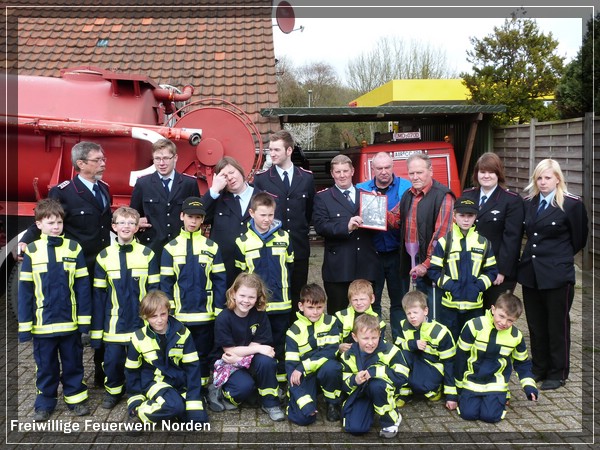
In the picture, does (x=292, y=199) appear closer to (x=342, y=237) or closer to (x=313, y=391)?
(x=342, y=237)

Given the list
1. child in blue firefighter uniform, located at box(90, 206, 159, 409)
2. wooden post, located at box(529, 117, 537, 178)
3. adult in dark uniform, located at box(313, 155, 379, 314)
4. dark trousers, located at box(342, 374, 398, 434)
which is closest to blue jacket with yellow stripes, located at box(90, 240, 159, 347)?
child in blue firefighter uniform, located at box(90, 206, 159, 409)

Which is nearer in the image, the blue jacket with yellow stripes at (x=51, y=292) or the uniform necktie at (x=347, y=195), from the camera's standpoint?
the blue jacket with yellow stripes at (x=51, y=292)

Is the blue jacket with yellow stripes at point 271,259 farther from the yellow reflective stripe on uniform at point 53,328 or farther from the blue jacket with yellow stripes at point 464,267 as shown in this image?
the yellow reflective stripe on uniform at point 53,328

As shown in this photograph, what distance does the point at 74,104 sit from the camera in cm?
650

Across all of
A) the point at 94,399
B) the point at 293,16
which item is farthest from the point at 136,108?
the point at 293,16

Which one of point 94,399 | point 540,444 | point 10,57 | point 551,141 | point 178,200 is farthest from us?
point 10,57

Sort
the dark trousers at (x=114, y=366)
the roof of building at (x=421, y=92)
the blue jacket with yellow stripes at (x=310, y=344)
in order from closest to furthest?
the blue jacket with yellow stripes at (x=310, y=344), the dark trousers at (x=114, y=366), the roof of building at (x=421, y=92)

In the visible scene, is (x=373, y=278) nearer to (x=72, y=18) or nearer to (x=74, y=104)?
(x=74, y=104)

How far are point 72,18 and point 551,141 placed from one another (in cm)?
1106

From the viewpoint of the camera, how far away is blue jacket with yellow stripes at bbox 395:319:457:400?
4.63 m

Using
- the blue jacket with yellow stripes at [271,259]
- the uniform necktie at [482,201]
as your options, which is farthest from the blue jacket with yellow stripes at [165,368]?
the uniform necktie at [482,201]

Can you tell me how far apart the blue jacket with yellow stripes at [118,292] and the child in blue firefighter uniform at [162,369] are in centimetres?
27

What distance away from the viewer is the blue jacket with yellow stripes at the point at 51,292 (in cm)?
444

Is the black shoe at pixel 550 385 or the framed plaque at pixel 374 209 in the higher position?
the framed plaque at pixel 374 209
